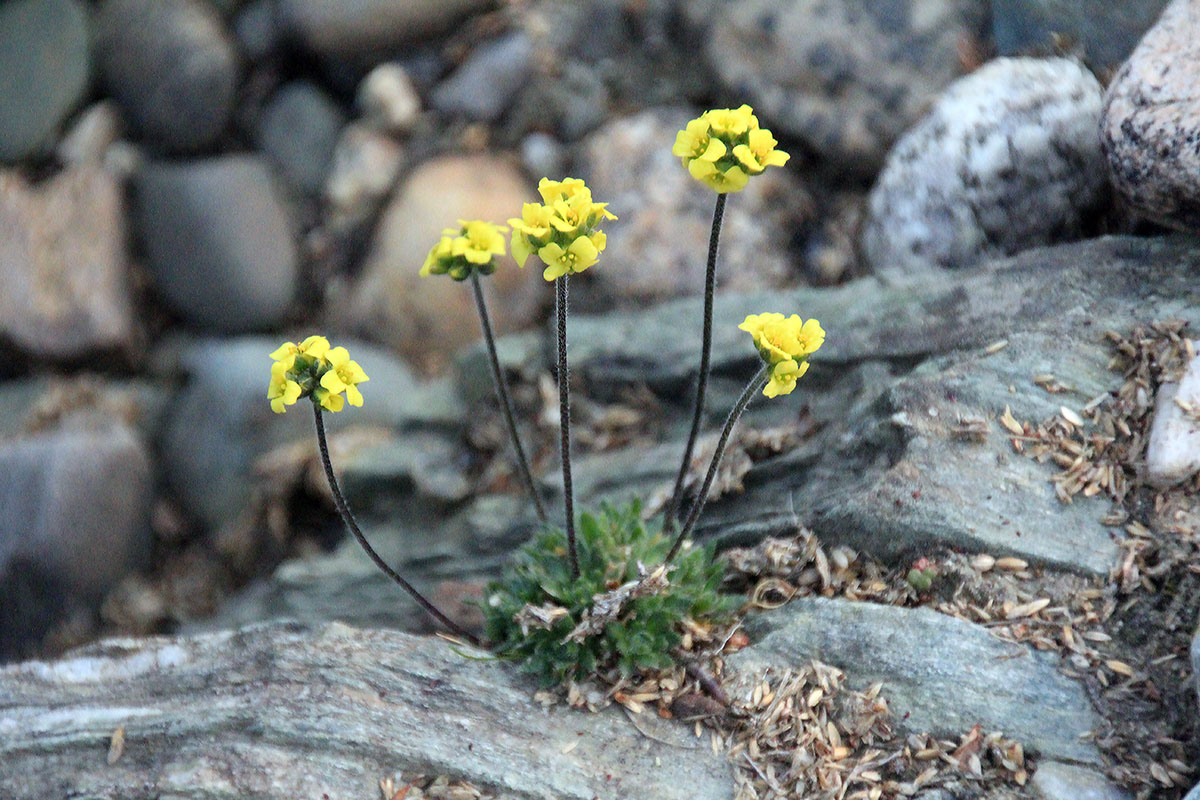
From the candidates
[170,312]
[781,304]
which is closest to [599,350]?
[781,304]

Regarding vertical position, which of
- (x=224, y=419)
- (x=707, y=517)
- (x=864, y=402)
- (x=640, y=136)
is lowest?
(x=224, y=419)

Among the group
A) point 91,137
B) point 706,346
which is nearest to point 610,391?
point 706,346

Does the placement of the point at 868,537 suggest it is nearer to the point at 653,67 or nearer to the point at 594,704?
the point at 594,704

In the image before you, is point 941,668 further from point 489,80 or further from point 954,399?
point 489,80

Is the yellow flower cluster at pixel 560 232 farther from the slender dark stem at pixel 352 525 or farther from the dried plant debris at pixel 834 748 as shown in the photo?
the dried plant debris at pixel 834 748

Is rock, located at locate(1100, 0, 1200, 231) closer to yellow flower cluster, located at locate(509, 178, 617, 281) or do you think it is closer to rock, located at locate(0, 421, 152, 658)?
yellow flower cluster, located at locate(509, 178, 617, 281)

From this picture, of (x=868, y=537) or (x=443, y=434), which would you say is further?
(x=443, y=434)
